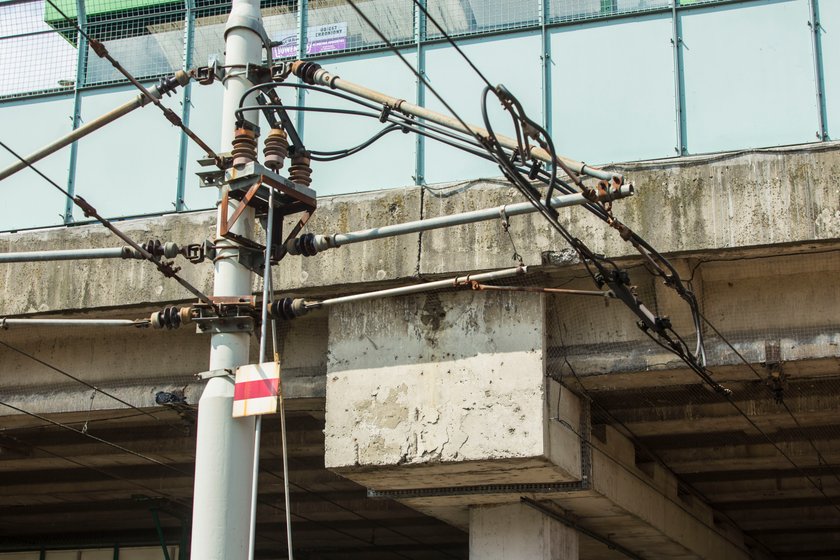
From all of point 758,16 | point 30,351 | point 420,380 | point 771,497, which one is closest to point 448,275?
point 420,380

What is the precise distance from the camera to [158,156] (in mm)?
12875

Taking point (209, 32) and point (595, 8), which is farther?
point (209, 32)

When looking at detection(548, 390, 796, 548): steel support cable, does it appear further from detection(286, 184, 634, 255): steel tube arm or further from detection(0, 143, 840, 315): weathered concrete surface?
detection(286, 184, 634, 255): steel tube arm

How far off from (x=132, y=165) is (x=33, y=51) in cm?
202

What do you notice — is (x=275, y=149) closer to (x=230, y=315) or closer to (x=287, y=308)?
(x=287, y=308)

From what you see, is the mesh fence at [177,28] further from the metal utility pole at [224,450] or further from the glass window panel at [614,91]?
the metal utility pole at [224,450]

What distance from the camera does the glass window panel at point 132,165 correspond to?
12.9 metres

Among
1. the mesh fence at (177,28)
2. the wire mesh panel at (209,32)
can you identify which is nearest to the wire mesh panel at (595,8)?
the mesh fence at (177,28)

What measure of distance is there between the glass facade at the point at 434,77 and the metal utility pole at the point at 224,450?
2062 millimetres

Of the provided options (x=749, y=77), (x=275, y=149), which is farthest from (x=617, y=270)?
(x=275, y=149)

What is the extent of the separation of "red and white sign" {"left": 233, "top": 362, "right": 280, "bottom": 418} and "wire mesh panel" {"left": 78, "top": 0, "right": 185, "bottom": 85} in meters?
5.43

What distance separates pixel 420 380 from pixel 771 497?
823 cm

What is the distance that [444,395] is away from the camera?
37.4ft

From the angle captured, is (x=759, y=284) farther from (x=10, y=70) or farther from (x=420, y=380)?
(x=10, y=70)
